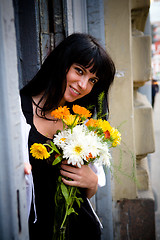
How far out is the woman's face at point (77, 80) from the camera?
1.31 m

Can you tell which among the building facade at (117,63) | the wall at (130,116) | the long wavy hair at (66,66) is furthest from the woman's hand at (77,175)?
the wall at (130,116)

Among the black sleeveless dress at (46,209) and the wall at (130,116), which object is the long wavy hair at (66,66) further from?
the wall at (130,116)

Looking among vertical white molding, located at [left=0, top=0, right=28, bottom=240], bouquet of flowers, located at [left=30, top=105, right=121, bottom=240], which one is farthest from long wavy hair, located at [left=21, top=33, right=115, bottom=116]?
vertical white molding, located at [left=0, top=0, right=28, bottom=240]

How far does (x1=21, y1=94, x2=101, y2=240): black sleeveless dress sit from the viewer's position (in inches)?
48.8

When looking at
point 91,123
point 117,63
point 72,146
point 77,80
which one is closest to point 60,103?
point 77,80

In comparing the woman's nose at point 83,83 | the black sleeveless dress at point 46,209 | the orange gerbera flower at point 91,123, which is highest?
the woman's nose at point 83,83

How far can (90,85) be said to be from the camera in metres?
1.39

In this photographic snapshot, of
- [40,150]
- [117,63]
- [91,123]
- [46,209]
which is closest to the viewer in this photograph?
[40,150]

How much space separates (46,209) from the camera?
1.26 meters

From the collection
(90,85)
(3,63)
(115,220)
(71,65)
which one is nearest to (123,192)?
(115,220)

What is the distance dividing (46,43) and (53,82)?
22.7 inches

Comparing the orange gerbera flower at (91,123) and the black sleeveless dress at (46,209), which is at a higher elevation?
A: the orange gerbera flower at (91,123)

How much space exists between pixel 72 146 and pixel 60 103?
57 cm

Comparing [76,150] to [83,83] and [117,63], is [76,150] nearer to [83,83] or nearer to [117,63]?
[83,83]
